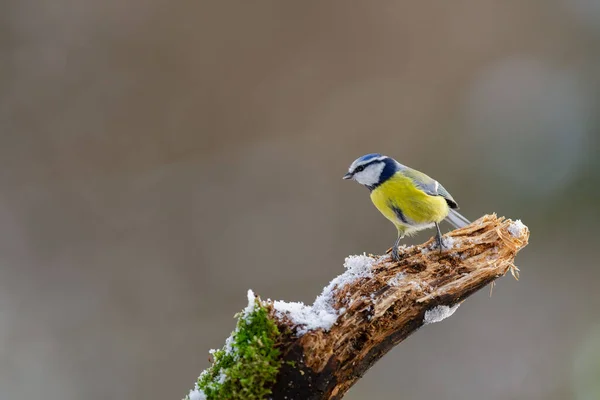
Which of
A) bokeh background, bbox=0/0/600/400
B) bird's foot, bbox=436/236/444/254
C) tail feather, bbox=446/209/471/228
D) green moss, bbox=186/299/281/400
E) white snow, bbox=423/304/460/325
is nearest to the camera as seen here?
green moss, bbox=186/299/281/400

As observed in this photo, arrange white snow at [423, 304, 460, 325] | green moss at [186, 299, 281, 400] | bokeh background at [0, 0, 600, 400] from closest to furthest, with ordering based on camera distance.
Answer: green moss at [186, 299, 281, 400] < white snow at [423, 304, 460, 325] < bokeh background at [0, 0, 600, 400]

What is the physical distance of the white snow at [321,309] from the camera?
0.88 meters

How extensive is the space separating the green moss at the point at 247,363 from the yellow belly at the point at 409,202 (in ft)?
2.03

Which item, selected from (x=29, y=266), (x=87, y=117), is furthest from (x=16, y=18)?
(x=29, y=266)

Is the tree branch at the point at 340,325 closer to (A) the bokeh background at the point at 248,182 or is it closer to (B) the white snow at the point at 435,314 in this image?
(B) the white snow at the point at 435,314

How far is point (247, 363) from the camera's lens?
827mm

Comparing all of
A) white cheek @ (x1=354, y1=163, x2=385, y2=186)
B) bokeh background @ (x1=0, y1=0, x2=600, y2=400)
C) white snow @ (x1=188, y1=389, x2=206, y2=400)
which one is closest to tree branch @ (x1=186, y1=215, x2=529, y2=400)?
white snow @ (x1=188, y1=389, x2=206, y2=400)

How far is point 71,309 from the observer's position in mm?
2604

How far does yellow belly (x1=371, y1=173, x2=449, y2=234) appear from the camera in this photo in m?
1.35

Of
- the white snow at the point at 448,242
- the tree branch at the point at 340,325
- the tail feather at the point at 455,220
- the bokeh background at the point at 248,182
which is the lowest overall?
the tree branch at the point at 340,325

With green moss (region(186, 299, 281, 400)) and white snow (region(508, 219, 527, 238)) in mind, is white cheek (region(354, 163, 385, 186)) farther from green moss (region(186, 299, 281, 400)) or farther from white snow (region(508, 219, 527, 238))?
green moss (region(186, 299, 281, 400))

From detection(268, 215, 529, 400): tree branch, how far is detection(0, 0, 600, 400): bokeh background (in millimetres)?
1525

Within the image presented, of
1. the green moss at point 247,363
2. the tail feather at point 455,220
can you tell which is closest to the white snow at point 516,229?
the tail feather at point 455,220

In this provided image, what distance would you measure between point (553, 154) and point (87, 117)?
102 inches
